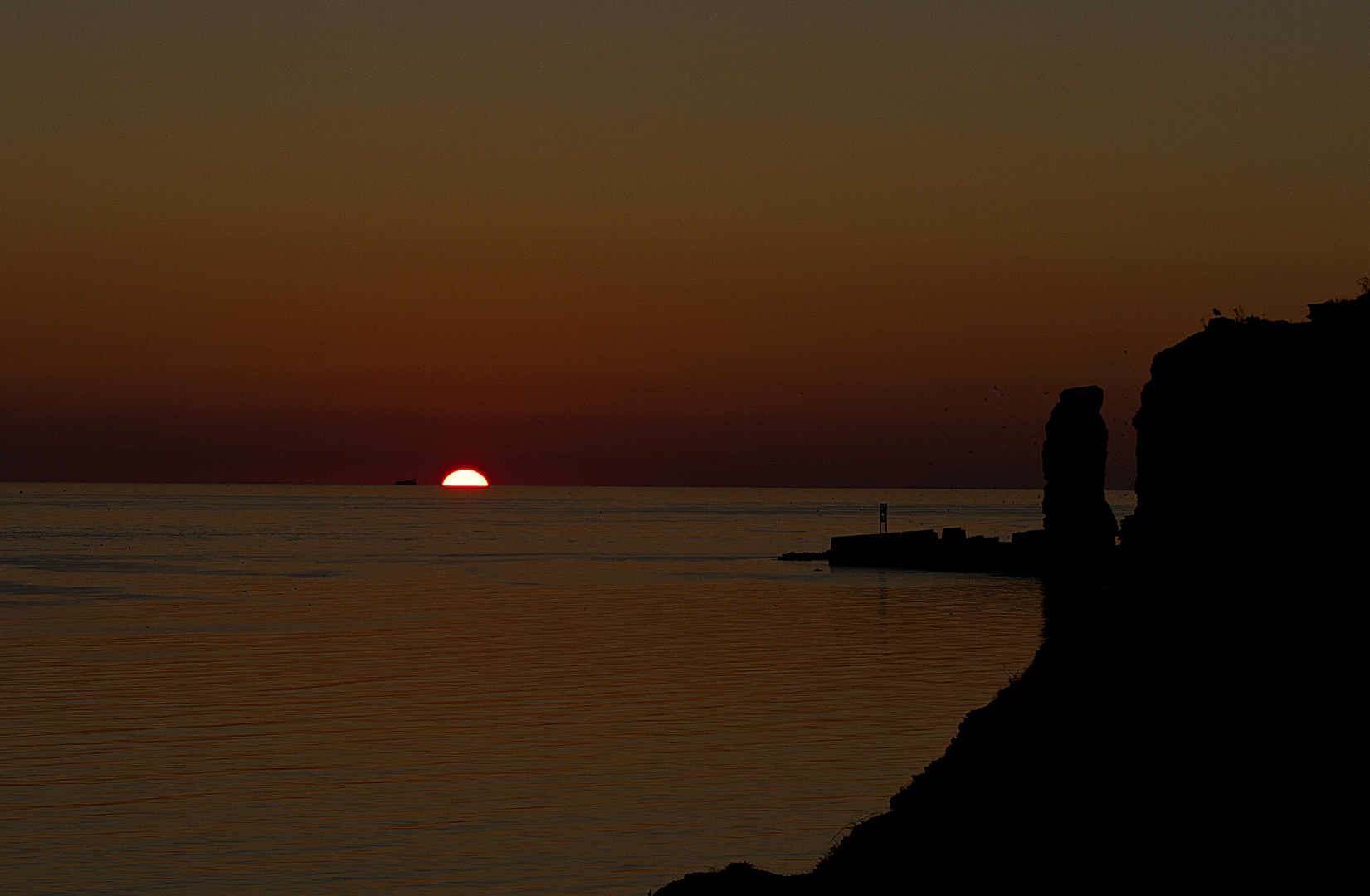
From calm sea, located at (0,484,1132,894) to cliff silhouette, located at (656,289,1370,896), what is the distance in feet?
10.1

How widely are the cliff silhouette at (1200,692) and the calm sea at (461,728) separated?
3091 millimetres

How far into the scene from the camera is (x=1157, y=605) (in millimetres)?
17094

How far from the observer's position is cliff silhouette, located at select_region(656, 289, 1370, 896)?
12.9 meters

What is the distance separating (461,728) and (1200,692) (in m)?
14.4

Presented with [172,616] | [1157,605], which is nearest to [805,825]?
[1157,605]

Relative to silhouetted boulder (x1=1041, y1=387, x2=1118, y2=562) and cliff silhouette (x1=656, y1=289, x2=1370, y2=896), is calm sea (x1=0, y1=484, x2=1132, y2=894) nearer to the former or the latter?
cliff silhouette (x1=656, y1=289, x2=1370, y2=896)

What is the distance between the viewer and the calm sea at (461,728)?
17.1 m

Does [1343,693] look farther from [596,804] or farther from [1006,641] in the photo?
[1006,641]

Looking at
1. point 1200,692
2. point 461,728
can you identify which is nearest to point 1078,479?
point 461,728

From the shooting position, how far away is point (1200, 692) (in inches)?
595

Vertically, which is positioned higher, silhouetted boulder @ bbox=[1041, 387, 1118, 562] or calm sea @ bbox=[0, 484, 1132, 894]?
silhouetted boulder @ bbox=[1041, 387, 1118, 562]

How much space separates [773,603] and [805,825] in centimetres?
3850

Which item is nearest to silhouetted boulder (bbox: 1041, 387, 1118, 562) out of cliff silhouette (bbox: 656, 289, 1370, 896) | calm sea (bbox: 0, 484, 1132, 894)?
calm sea (bbox: 0, 484, 1132, 894)

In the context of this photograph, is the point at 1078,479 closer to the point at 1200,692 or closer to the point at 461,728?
the point at 461,728
